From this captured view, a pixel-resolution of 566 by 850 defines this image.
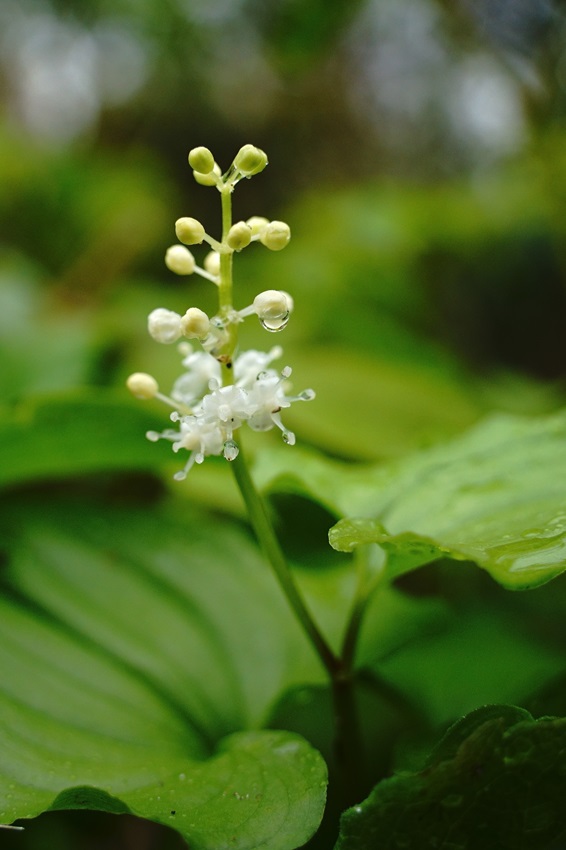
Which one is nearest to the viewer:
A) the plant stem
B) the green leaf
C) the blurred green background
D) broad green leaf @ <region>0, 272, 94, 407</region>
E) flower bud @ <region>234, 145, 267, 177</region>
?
the green leaf

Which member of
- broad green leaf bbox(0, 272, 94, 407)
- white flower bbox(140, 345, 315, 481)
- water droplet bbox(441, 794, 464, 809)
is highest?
broad green leaf bbox(0, 272, 94, 407)

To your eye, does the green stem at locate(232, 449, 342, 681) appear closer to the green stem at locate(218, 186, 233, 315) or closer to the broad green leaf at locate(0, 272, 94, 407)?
the green stem at locate(218, 186, 233, 315)

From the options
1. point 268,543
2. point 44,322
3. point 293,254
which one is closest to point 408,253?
point 293,254

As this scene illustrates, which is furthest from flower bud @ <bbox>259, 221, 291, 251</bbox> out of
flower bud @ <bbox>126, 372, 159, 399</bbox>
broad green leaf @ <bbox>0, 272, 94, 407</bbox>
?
broad green leaf @ <bbox>0, 272, 94, 407</bbox>

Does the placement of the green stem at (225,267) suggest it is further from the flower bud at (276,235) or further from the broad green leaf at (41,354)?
the broad green leaf at (41,354)

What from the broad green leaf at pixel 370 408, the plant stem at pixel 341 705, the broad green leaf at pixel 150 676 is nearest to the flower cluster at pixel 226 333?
the plant stem at pixel 341 705

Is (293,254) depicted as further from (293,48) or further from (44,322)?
(44,322)
